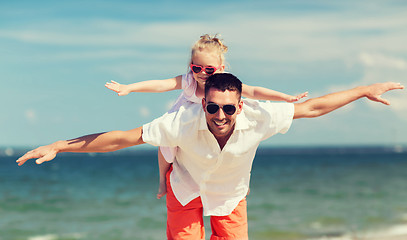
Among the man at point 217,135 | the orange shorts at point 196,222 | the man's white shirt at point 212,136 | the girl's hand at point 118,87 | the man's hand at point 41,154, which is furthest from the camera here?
the orange shorts at point 196,222

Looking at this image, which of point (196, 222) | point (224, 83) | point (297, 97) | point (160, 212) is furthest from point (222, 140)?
point (160, 212)

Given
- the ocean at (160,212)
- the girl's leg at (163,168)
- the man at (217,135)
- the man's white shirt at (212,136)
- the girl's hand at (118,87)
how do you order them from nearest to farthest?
1. the man at (217,135)
2. the man's white shirt at (212,136)
3. the girl's hand at (118,87)
4. the girl's leg at (163,168)
5. the ocean at (160,212)

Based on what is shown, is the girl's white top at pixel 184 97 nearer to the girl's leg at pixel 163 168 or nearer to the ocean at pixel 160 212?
the girl's leg at pixel 163 168

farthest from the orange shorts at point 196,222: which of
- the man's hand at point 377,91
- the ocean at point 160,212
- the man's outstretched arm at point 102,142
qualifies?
the ocean at point 160,212

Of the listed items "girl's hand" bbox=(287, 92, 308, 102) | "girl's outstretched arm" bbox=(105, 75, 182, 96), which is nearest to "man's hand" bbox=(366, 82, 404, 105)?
"girl's hand" bbox=(287, 92, 308, 102)

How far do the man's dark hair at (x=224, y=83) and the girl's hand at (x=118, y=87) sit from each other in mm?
901

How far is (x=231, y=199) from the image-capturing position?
4.48 metres

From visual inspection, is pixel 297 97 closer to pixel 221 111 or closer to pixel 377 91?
pixel 377 91

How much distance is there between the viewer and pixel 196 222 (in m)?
4.59

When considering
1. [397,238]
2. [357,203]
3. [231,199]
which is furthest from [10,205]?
[231,199]

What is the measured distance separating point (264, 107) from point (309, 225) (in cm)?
960

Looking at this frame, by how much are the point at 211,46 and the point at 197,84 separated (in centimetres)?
40

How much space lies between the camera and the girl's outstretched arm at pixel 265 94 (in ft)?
14.7

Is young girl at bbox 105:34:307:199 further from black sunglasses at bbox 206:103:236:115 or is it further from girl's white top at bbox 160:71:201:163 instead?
black sunglasses at bbox 206:103:236:115
